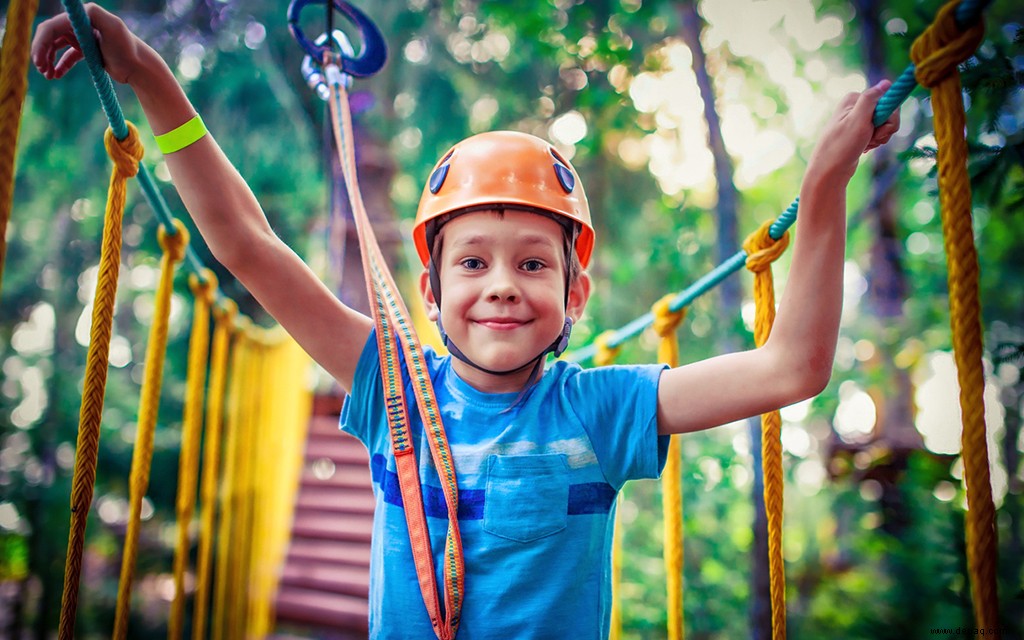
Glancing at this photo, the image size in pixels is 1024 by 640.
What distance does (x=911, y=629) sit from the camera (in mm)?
2332

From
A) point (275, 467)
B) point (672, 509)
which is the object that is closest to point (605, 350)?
point (672, 509)

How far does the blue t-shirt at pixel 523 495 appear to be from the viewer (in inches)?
35.6

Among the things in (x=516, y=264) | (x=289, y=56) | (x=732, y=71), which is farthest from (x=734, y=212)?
(x=289, y=56)

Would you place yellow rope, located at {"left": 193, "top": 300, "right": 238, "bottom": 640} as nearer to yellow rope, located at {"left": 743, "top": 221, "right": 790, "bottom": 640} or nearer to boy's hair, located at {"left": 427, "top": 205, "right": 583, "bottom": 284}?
boy's hair, located at {"left": 427, "top": 205, "right": 583, "bottom": 284}

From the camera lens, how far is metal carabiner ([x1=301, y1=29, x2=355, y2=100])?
1.18 metres

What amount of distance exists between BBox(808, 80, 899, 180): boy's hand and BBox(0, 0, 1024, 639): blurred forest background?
89.3 inches

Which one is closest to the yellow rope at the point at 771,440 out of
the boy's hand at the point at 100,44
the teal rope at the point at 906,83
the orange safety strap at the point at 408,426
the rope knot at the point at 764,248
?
the rope knot at the point at 764,248

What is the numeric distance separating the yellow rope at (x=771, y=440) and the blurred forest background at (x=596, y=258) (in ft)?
6.00

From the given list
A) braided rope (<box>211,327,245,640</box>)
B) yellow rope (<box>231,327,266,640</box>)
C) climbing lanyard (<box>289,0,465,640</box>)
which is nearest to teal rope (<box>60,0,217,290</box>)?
climbing lanyard (<box>289,0,465,640</box>)

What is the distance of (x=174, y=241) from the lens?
138cm

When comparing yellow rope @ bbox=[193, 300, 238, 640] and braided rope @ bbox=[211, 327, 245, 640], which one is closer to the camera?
yellow rope @ bbox=[193, 300, 238, 640]

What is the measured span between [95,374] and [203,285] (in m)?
0.91

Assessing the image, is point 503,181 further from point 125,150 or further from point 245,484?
point 245,484

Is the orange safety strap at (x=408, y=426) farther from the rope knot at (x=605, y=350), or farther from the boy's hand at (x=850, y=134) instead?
the rope knot at (x=605, y=350)
